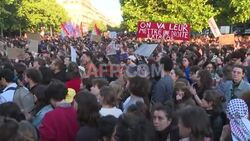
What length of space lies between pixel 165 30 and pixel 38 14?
6456cm

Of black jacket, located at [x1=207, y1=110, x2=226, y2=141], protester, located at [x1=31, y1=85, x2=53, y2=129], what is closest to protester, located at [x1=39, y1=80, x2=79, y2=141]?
protester, located at [x1=31, y1=85, x2=53, y2=129]

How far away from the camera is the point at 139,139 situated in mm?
5141

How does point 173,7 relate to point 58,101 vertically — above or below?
above

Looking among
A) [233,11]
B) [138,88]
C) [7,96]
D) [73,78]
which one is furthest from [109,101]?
[233,11]

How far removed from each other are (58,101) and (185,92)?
6.80 feet

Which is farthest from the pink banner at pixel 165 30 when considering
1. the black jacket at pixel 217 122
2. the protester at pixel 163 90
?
the black jacket at pixel 217 122

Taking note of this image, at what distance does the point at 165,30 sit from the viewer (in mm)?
20219

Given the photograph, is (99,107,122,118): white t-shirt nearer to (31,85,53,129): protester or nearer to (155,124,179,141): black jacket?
(31,85,53,129): protester

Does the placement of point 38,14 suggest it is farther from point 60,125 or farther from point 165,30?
point 60,125

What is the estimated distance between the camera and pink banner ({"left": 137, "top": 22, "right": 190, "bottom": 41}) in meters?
20.1

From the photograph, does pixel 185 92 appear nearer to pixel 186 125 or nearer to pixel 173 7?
pixel 186 125

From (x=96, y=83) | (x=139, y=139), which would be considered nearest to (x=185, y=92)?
(x=96, y=83)

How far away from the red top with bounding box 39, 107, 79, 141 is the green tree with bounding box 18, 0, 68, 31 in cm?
6392

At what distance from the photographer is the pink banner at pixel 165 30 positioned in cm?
2006
